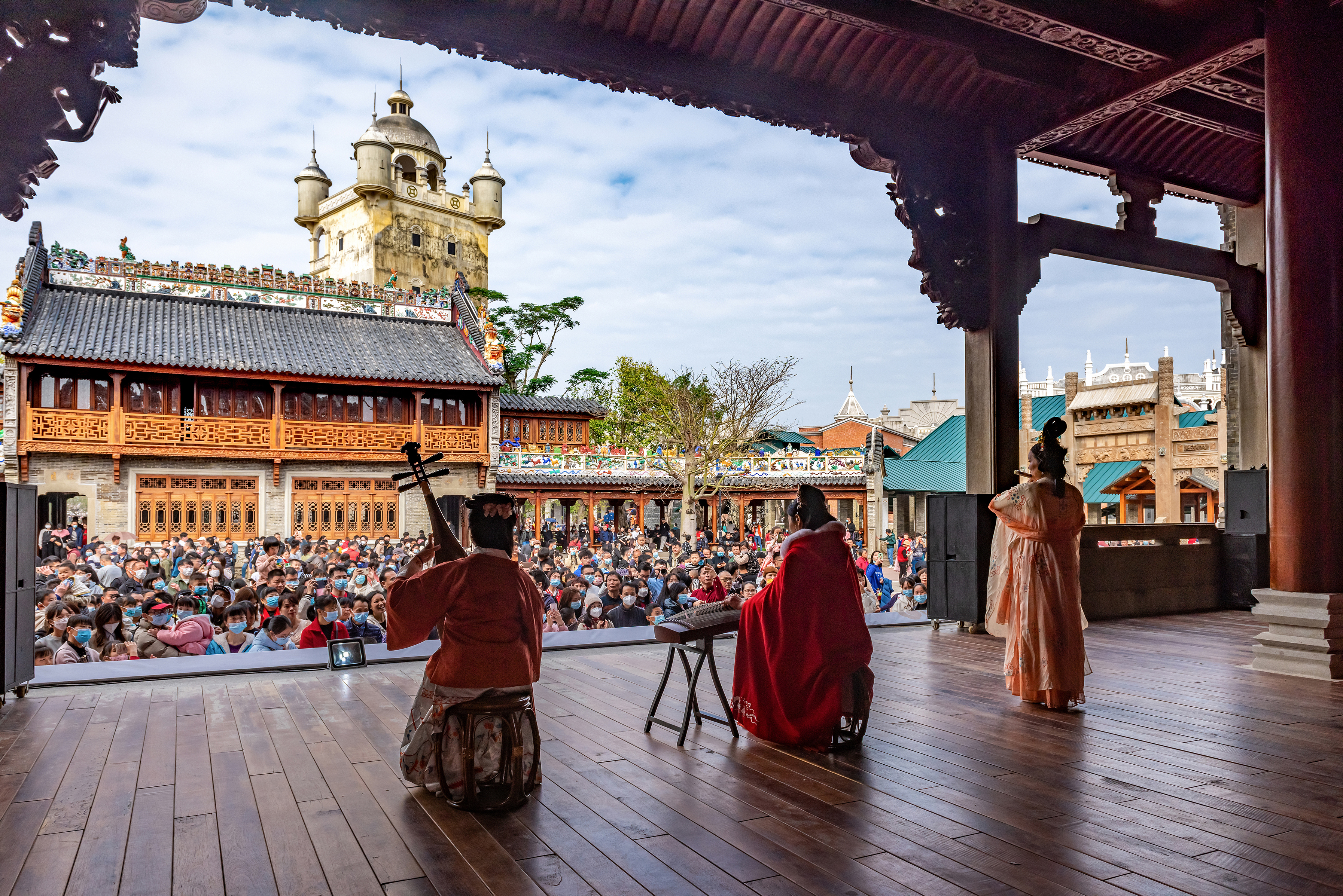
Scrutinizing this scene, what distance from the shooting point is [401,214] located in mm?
38844

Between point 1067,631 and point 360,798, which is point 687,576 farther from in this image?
point 360,798

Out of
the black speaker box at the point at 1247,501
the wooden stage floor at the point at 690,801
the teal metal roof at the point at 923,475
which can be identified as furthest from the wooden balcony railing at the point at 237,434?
the black speaker box at the point at 1247,501

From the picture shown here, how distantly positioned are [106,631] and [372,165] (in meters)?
34.9

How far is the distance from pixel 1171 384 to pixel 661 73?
708 inches

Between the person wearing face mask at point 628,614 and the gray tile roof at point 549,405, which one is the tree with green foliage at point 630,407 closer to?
the gray tile roof at point 549,405

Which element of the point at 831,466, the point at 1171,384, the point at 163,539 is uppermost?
the point at 1171,384

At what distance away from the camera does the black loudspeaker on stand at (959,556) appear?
21.8 ft

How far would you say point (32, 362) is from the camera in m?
18.5

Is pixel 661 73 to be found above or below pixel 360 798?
above

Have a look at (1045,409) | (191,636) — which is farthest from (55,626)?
(1045,409)

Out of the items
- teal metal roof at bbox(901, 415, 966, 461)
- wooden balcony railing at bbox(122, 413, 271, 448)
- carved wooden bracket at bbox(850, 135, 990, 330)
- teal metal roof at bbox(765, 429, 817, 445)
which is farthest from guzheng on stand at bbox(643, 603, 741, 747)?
teal metal roof at bbox(765, 429, 817, 445)

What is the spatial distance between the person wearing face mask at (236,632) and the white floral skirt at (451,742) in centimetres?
373

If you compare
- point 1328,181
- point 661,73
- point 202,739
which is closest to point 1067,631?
point 1328,181

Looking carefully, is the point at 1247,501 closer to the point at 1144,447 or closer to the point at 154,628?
the point at 154,628
